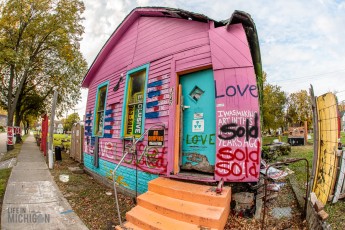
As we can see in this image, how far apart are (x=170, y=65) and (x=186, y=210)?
330cm

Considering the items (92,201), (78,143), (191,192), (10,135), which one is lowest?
(92,201)

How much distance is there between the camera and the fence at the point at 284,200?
3693 mm

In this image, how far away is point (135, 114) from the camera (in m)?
6.50

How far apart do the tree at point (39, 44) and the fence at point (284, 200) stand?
17.7 metres

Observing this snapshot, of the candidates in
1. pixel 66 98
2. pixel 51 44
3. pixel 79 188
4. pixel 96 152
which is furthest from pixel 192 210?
pixel 66 98

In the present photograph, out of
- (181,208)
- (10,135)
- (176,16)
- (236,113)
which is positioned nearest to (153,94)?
(176,16)

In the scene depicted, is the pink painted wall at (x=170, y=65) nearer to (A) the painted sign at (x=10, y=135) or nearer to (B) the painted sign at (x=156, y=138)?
(B) the painted sign at (x=156, y=138)

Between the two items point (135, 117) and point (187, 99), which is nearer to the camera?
point (187, 99)

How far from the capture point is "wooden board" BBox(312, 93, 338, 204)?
3.94 meters

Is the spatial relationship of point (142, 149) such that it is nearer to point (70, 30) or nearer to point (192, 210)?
point (192, 210)

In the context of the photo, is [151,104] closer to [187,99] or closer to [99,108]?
[187,99]

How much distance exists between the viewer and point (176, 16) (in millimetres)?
5492

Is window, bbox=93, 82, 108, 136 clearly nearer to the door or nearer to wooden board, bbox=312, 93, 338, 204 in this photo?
the door

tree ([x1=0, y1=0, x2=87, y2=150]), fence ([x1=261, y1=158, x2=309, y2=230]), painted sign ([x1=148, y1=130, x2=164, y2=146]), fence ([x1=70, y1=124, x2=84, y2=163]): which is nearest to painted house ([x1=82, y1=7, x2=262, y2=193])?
painted sign ([x1=148, y1=130, x2=164, y2=146])
